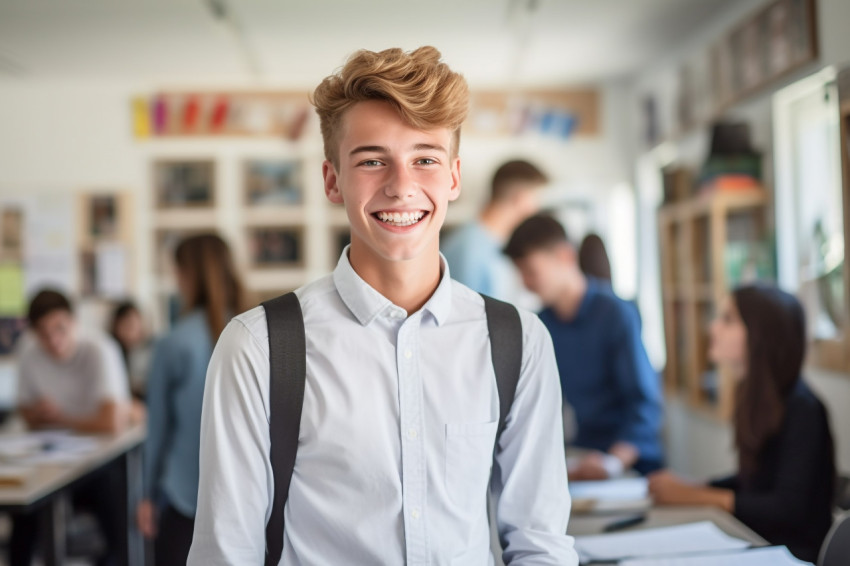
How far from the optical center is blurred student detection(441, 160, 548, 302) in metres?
3.15

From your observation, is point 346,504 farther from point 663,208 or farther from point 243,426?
point 663,208

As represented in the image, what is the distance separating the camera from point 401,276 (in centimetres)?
118

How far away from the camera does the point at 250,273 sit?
6.07 metres

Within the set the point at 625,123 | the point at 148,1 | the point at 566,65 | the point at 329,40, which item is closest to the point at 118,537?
the point at 148,1

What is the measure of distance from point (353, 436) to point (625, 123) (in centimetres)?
553

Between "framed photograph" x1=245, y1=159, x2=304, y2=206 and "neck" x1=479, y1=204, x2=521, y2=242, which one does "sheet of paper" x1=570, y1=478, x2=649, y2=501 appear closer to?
"neck" x1=479, y1=204, x2=521, y2=242

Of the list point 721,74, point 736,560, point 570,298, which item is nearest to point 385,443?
point 736,560

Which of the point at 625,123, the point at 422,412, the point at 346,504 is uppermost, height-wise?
the point at 625,123

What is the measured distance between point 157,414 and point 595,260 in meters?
2.53

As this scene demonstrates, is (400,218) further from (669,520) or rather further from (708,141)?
(708,141)

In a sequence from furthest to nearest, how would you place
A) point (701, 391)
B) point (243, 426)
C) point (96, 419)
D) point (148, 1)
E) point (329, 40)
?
point (329, 40)
point (701, 391)
point (148, 1)
point (96, 419)
point (243, 426)

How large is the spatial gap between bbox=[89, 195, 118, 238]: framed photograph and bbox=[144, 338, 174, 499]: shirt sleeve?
12.6 feet

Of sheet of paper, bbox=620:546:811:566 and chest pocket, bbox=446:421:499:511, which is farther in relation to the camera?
sheet of paper, bbox=620:546:811:566

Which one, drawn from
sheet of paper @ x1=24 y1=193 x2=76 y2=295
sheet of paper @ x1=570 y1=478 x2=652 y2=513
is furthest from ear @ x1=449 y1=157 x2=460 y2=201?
sheet of paper @ x1=24 y1=193 x2=76 y2=295
